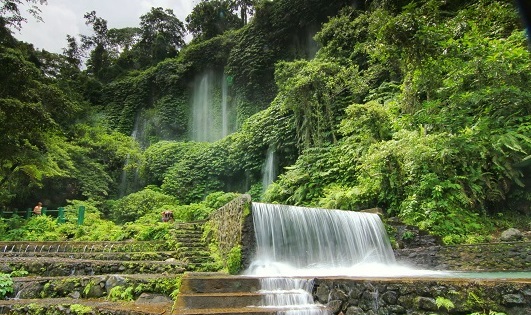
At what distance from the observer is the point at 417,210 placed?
32.5 ft

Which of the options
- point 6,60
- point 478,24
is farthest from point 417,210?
point 6,60

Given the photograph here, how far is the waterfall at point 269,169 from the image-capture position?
18156 millimetres

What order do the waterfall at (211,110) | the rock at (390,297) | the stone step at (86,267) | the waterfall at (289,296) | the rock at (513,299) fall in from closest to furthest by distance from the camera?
the rock at (513,299) → the rock at (390,297) → the waterfall at (289,296) → the stone step at (86,267) → the waterfall at (211,110)

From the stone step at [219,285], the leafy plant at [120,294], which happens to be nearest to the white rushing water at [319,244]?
the stone step at [219,285]

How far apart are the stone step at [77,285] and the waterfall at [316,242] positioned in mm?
2191

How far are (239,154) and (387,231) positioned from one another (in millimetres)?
11827

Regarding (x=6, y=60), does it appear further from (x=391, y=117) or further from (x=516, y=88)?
(x=516, y=88)

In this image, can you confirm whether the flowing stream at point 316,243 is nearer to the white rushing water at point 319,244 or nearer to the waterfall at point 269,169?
the white rushing water at point 319,244

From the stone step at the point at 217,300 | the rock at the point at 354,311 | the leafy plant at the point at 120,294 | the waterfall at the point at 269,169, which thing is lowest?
the rock at the point at 354,311

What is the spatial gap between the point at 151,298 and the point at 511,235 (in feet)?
27.6

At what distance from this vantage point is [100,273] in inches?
281

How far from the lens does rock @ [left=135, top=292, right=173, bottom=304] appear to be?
18.0 ft

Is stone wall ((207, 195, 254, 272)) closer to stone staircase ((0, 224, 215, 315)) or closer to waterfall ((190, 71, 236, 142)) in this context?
stone staircase ((0, 224, 215, 315))

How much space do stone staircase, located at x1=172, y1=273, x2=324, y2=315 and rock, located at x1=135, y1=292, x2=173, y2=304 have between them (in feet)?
1.26
